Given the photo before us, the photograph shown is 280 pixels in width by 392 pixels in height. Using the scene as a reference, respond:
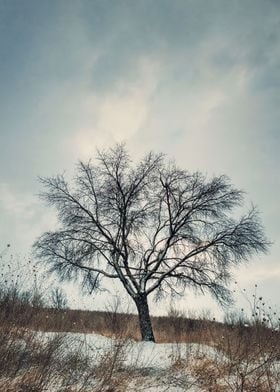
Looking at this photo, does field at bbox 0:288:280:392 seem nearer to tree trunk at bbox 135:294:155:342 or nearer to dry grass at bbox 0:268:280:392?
dry grass at bbox 0:268:280:392

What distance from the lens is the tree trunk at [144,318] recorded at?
13.8 m

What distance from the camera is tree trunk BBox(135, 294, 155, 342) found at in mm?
13828

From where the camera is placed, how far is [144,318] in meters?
14.3

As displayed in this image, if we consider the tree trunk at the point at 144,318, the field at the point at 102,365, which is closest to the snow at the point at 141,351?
the field at the point at 102,365

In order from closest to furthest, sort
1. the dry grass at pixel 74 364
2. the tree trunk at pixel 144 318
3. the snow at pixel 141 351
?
the dry grass at pixel 74 364
the snow at pixel 141 351
the tree trunk at pixel 144 318

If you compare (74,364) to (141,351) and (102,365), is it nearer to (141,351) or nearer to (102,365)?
A: (102,365)

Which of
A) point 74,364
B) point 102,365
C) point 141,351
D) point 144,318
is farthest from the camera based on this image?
point 144,318

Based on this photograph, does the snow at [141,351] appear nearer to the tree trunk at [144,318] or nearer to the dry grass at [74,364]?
the dry grass at [74,364]

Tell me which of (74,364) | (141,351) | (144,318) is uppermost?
(144,318)

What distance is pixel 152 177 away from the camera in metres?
17.0

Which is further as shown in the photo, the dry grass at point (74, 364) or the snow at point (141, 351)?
the snow at point (141, 351)

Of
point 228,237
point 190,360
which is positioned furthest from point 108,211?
point 190,360

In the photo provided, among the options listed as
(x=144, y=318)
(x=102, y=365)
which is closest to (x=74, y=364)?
(x=102, y=365)

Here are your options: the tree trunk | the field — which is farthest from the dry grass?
the tree trunk
